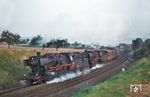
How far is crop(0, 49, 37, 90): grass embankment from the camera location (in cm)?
4625

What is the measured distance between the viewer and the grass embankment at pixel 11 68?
46.3m

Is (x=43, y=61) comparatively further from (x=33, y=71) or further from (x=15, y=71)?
(x=15, y=71)

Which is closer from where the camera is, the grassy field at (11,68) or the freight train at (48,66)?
the grassy field at (11,68)

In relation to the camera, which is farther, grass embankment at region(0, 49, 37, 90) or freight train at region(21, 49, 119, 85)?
freight train at region(21, 49, 119, 85)

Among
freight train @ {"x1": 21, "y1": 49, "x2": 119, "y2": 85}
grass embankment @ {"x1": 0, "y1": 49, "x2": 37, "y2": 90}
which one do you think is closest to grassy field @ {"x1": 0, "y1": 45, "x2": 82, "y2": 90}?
grass embankment @ {"x1": 0, "y1": 49, "x2": 37, "y2": 90}

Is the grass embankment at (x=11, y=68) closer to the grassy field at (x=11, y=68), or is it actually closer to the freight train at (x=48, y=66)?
the grassy field at (x=11, y=68)

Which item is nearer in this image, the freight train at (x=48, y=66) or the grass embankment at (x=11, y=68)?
the grass embankment at (x=11, y=68)

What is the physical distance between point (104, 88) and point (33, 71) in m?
17.8

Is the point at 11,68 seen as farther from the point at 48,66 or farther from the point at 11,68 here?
the point at 48,66

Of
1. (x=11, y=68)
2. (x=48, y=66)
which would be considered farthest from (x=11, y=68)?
(x=48, y=66)

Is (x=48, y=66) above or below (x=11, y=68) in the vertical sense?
above

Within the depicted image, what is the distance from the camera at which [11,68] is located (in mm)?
52562

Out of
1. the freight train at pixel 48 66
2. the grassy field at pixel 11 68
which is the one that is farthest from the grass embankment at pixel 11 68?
the freight train at pixel 48 66

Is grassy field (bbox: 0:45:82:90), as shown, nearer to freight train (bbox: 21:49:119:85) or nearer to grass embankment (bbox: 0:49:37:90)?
grass embankment (bbox: 0:49:37:90)
